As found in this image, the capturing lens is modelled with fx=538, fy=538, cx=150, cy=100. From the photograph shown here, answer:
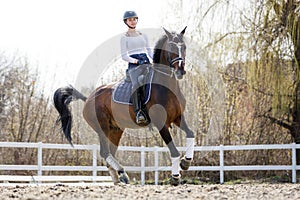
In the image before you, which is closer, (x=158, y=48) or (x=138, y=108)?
(x=158, y=48)

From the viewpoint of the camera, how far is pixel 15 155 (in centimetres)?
1923

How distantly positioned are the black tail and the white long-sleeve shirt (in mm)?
2660

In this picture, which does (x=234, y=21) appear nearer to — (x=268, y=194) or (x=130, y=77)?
(x=130, y=77)

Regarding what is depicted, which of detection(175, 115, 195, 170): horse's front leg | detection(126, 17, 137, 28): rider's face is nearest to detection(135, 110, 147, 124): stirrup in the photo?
detection(175, 115, 195, 170): horse's front leg

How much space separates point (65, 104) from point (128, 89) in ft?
7.26

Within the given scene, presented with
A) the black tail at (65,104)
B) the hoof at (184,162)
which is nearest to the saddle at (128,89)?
the hoof at (184,162)

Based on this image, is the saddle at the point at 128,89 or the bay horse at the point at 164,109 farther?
Answer: the saddle at the point at 128,89

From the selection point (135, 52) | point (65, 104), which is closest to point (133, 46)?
point (135, 52)

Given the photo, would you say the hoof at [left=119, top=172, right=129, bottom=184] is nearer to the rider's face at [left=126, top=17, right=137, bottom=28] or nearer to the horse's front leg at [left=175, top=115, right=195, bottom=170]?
the horse's front leg at [left=175, top=115, right=195, bottom=170]

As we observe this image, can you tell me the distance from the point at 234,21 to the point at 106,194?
1001 centimetres

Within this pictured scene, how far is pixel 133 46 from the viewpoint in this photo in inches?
369

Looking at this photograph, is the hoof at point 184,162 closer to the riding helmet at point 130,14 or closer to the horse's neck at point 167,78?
the horse's neck at point 167,78

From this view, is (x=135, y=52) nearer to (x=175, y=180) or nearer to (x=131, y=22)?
(x=131, y=22)

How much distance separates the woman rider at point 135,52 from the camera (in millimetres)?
9352
